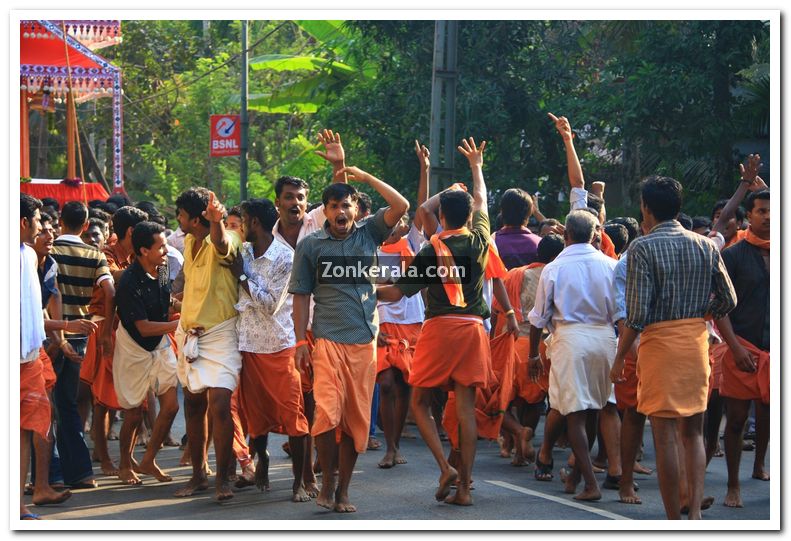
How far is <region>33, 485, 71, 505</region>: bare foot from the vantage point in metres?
7.53

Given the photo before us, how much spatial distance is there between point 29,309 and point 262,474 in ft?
7.27

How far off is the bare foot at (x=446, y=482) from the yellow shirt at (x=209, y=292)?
1785 mm

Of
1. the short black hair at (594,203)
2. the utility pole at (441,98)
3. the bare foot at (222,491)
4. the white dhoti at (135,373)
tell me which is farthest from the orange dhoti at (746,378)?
the utility pole at (441,98)

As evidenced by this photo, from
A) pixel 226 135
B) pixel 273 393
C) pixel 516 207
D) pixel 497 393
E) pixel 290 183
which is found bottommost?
pixel 497 393

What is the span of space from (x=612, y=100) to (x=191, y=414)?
10.5 metres

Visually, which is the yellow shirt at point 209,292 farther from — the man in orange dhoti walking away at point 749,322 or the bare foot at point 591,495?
the man in orange dhoti walking away at point 749,322

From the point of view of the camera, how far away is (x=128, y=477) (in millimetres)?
8500

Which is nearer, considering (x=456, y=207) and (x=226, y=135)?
(x=456, y=207)

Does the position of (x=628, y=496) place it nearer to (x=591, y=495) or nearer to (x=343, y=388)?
(x=591, y=495)

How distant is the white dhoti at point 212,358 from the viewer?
25.3ft

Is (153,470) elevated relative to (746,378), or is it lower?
lower

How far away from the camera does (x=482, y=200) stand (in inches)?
A: 318

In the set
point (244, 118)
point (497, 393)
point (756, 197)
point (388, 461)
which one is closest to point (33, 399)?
point (388, 461)

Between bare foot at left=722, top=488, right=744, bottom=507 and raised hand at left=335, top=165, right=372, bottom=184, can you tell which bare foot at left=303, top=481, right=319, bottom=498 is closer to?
raised hand at left=335, top=165, right=372, bottom=184
